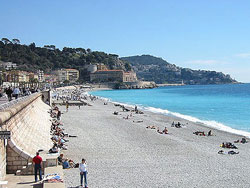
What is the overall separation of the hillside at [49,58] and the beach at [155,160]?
403ft

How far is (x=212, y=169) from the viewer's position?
12.6 meters

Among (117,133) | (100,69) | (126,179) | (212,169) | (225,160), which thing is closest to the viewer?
(126,179)

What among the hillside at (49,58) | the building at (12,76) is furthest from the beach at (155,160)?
the hillside at (49,58)

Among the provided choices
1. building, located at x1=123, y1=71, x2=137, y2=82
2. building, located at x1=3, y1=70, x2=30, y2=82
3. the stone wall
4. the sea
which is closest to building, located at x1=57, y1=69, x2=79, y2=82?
building, located at x1=123, y1=71, x2=137, y2=82

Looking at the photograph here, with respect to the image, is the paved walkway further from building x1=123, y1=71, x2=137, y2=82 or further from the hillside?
building x1=123, y1=71, x2=137, y2=82

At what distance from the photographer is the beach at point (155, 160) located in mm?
10859

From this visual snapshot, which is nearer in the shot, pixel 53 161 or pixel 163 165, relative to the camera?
pixel 53 161

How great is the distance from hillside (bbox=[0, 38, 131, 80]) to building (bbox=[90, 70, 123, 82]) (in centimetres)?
871

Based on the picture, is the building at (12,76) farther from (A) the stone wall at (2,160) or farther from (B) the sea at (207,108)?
(A) the stone wall at (2,160)

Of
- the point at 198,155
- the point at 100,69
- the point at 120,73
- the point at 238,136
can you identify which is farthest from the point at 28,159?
the point at 100,69

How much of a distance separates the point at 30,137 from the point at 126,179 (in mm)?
4465

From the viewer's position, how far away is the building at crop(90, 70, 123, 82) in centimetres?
16012

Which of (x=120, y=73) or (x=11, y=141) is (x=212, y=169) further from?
(x=120, y=73)

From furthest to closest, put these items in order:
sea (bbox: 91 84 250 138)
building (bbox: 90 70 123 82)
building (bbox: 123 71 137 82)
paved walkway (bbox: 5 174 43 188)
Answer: building (bbox: 123 71 137 82), building (bbox: 90 70 123 82), sea (bbox: 91 84 250 138), paved walkway (bbox: 5 174 43 188)
